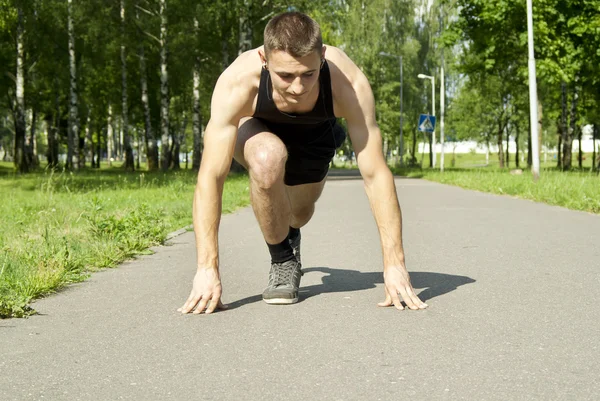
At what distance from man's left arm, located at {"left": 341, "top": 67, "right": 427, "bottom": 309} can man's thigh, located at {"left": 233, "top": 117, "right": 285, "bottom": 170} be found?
1.47 feet

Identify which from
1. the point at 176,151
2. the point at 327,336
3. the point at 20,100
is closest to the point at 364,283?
the point at 327,336

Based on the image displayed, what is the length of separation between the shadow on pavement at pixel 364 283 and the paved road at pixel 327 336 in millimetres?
14

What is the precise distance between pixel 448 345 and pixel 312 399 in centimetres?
104

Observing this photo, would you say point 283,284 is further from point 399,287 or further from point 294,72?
point 294,72

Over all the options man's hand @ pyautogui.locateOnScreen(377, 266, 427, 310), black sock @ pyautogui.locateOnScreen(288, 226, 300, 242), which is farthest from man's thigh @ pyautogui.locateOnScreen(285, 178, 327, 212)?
man's hand @ pyautogui.locateOnScreen(377, 266, 427, 310)

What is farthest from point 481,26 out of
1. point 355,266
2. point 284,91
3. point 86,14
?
point 284,91

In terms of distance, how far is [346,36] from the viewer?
6078cm

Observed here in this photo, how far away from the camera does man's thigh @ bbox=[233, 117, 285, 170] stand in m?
4.79

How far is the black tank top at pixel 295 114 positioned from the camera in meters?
4.55

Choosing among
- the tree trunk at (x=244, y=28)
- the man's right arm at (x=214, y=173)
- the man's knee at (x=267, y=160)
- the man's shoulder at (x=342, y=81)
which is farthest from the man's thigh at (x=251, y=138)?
the tree trunk at (x=244, y=28)

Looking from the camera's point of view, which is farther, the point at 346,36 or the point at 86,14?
the point at 346,36

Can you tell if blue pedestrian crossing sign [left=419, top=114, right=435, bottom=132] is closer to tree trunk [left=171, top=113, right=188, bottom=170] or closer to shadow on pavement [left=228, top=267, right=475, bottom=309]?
tree trunk [left=171, top=113, right=188, bottom=170]

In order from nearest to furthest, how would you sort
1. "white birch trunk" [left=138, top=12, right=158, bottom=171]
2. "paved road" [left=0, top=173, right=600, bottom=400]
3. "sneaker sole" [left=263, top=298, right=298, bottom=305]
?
1. "paved road" [left=0, top=173, right=600, bottom=400]
2. "sneaker sole" [left=263, top=298, right=298, bottom=305]
3. "white birch trunk" [left=138, top=12, right=158, bottom=171]

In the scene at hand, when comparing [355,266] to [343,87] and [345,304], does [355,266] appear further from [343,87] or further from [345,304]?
[343,87]
